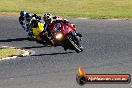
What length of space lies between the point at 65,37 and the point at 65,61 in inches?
103

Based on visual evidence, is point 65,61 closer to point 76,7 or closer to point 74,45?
point 74,45

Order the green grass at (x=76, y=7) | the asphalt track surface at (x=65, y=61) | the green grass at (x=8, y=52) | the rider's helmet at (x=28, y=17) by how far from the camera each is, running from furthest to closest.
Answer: the green grass at (x=76, y=7)
the rider's helmet at (x=28, y=17)
the green grass at (x=8, y=52)
the asphalt track surface at (x=65, y=61)

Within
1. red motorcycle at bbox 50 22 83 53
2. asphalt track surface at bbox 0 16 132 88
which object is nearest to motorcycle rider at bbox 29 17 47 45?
asphalt track surface at bbox 0 16 132 88

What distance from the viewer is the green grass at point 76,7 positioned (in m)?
38.3

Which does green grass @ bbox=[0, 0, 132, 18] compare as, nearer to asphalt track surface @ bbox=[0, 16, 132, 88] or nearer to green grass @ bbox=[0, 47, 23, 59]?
asphalt track surface @ bbox=[0, 16, 132, 88]

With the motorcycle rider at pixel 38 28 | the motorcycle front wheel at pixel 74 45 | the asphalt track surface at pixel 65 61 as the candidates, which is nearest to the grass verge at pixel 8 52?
the asphalt track surface at pixel 65 61

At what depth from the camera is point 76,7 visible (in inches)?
1710

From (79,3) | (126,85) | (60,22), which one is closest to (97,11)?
(79,3)

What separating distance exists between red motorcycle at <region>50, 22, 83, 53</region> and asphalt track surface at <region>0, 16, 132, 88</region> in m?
0.29

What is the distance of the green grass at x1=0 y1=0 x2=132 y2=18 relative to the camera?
3834cm

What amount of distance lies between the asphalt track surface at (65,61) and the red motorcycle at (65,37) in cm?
29

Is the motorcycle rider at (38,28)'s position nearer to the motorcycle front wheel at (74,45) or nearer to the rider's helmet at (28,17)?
the rider's helmet at (28,17)

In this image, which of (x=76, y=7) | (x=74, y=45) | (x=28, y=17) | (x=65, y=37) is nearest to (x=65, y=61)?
(x=74, y=45)

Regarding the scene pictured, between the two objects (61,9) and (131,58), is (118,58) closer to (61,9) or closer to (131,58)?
(131,58)
